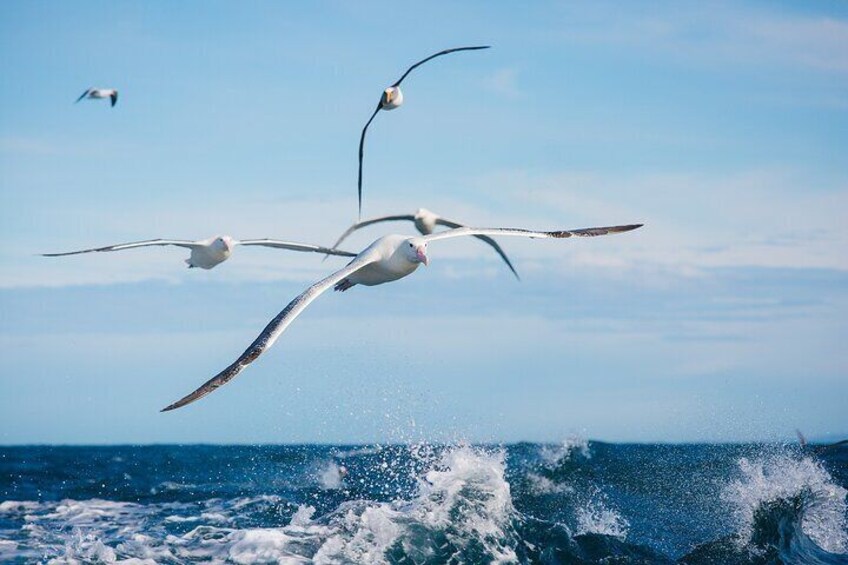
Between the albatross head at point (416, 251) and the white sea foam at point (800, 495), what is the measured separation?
8649 mm

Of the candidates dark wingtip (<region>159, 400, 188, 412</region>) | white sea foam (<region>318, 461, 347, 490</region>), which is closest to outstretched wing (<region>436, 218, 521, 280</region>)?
white sea foam (<region>318, 461, 347, 490</region>)

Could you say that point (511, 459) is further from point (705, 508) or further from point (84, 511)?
point (84, 511)

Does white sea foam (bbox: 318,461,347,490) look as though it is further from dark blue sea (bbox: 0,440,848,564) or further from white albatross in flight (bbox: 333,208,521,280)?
white albatross in flight (bbox: 333,208,521,280)

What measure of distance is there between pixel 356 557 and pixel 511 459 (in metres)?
18.7

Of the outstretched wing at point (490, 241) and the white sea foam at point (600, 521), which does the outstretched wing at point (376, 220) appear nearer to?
the outstretched wing at point (490, 241)

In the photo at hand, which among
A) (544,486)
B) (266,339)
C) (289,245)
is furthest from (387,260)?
(544,486)

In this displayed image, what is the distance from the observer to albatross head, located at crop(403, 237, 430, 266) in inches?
622

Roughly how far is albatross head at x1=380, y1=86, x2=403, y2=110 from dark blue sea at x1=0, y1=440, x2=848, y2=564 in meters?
6.75

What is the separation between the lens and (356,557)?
16.9m

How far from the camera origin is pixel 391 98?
65.4ft

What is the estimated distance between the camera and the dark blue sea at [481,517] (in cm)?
1742

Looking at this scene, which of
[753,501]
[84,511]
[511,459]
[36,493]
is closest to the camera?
[753,501]

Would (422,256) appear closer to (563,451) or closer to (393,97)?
(393,97)

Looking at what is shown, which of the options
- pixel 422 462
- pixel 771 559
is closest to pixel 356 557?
pixel 422 462
